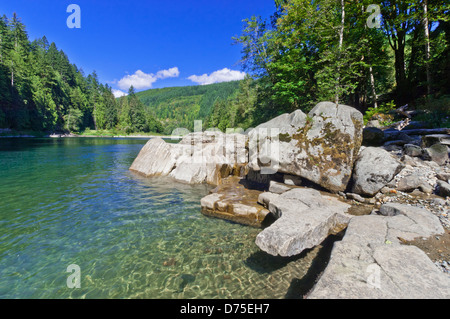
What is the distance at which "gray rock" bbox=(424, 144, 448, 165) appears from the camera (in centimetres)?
873

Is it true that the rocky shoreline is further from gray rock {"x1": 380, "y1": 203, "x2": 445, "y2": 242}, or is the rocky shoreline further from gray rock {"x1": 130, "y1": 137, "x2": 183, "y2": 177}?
gray rock {"x1": 130, "y1": 137, "x2": 183, "y2": 177}

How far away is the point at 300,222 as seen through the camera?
17.2 ft

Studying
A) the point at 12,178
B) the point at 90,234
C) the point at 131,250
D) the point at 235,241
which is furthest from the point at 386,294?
the point at 12,178

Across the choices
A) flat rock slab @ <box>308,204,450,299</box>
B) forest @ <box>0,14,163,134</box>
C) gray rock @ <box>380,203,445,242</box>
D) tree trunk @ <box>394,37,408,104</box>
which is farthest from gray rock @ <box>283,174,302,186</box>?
forest @ <box>0,14,163,134</box>

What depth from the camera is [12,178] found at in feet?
40.6

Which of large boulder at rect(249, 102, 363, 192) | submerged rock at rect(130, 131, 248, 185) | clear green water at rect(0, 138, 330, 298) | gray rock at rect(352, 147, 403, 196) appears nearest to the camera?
clear green water at rect(0, 138, 330, 298)

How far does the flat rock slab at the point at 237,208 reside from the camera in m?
7.50

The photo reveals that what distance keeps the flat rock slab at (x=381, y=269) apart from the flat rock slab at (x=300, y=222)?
2.46 feet

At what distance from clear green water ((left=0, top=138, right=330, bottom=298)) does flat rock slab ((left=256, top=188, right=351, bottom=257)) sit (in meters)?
0.81

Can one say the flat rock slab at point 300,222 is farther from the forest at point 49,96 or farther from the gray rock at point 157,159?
the forest at point 49,96

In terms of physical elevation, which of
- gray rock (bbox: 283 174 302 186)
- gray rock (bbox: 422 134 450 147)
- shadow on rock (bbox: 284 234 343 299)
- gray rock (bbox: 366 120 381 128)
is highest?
gray rock (bbox: 366 120 381 128)

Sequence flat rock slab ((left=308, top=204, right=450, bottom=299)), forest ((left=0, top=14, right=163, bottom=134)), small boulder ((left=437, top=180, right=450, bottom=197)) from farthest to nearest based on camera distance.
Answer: forest ((left=0, top=14, right=163, bottom=134)) < small boulder ((left=437, top=180, right=450, bottom=197)) < flat rock slab ((left=308, top=204, right=450, bottom=299))

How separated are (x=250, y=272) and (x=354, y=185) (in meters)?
5.87
